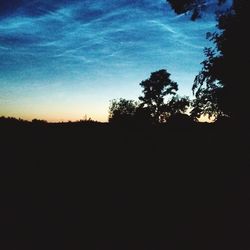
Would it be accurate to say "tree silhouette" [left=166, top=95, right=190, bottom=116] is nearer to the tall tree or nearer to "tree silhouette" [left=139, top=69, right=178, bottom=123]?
"tree silhouette" [left=139, top=69, right=178, bottom=123]

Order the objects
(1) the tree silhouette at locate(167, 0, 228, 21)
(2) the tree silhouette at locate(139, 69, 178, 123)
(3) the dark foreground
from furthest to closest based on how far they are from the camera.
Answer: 1. (2) the tree silhouette at locate(139, 69, 178, 123)
2. (1) the tree silhouette at locate(167, 0, 228, 21)
3. (3) the dark foreground

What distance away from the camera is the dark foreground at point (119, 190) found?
770cm

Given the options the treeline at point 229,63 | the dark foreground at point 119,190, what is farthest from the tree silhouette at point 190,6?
the dark foreground at point 119,190

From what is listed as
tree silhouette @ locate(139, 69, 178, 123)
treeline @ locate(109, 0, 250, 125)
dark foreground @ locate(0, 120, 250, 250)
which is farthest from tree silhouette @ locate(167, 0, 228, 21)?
tree silhouette @ locate(139, 69, 178, 123)

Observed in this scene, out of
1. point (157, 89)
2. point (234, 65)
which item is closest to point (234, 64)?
point (234, 65)

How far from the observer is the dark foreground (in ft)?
25.3

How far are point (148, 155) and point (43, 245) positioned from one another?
27.3ft

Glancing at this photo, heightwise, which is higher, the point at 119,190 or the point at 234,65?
the point at 234,65

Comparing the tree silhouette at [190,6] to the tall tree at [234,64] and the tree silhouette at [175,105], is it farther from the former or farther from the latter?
the tree silhouette at [175,105]

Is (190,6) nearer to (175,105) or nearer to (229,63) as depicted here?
(229,63)

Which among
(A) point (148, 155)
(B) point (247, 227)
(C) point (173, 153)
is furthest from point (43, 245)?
(C) point (173, 153)

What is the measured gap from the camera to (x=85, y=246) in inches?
279

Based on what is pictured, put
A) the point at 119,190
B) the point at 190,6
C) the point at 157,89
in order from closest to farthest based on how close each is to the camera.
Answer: the point at 119,190
the point at 190,6
the point at 157,89

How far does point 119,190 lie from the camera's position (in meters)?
10.7
